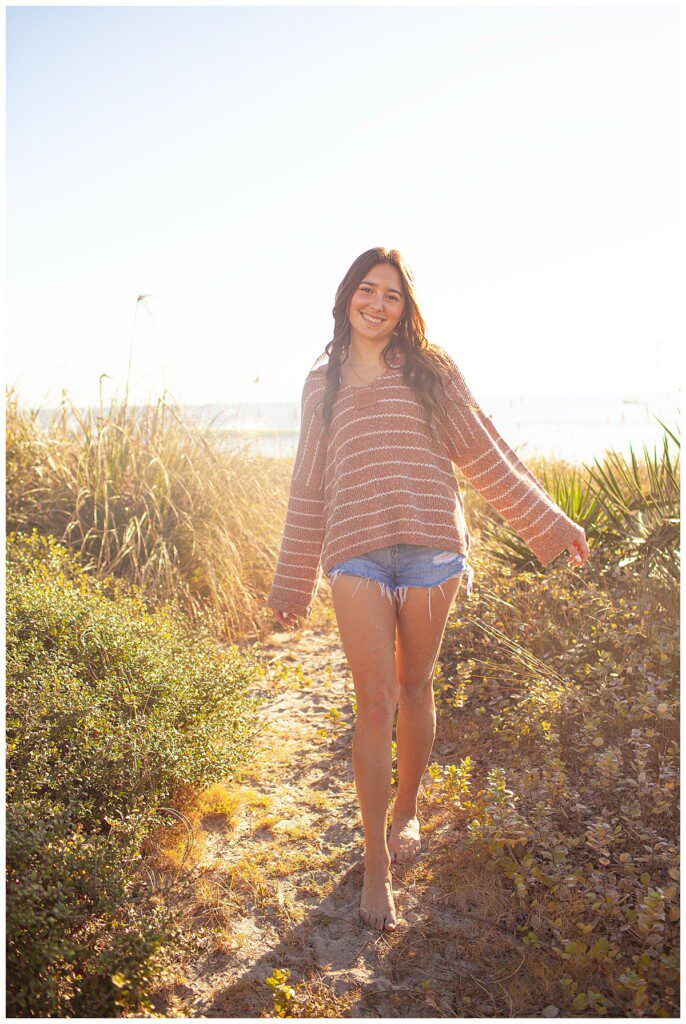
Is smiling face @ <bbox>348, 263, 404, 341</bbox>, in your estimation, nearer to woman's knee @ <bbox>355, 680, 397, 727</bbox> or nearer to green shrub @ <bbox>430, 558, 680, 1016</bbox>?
woman's knee @ <bbox>355, 680, 397, 727</bbox>

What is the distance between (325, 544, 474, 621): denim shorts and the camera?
2.80 meters

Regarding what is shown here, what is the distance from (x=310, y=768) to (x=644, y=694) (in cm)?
171

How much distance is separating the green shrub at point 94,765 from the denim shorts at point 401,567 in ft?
3.35

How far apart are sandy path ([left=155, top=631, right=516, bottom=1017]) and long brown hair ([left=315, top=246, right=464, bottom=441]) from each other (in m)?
1.80

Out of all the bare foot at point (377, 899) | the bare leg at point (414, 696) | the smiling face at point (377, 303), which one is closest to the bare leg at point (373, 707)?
the bare foot at point (377, 899)

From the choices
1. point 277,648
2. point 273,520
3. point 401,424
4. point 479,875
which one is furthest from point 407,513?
point 273,520

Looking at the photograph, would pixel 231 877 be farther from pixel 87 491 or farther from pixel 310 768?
pixel 87 491

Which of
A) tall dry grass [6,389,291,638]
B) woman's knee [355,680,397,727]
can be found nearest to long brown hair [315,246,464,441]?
woman's knee [355,680,397,727]

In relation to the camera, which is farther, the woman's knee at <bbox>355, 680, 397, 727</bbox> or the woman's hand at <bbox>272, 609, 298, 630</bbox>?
the woman's hand at <bbox>272, 609, 298, 630</bbox>

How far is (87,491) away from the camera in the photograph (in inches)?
213

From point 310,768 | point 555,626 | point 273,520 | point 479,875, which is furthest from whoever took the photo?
point 273,520

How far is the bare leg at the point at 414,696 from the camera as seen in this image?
282cm

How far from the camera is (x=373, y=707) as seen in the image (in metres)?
2.74

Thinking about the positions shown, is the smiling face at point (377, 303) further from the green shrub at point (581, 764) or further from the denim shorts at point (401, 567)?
the green shrub at point (581, 764)
